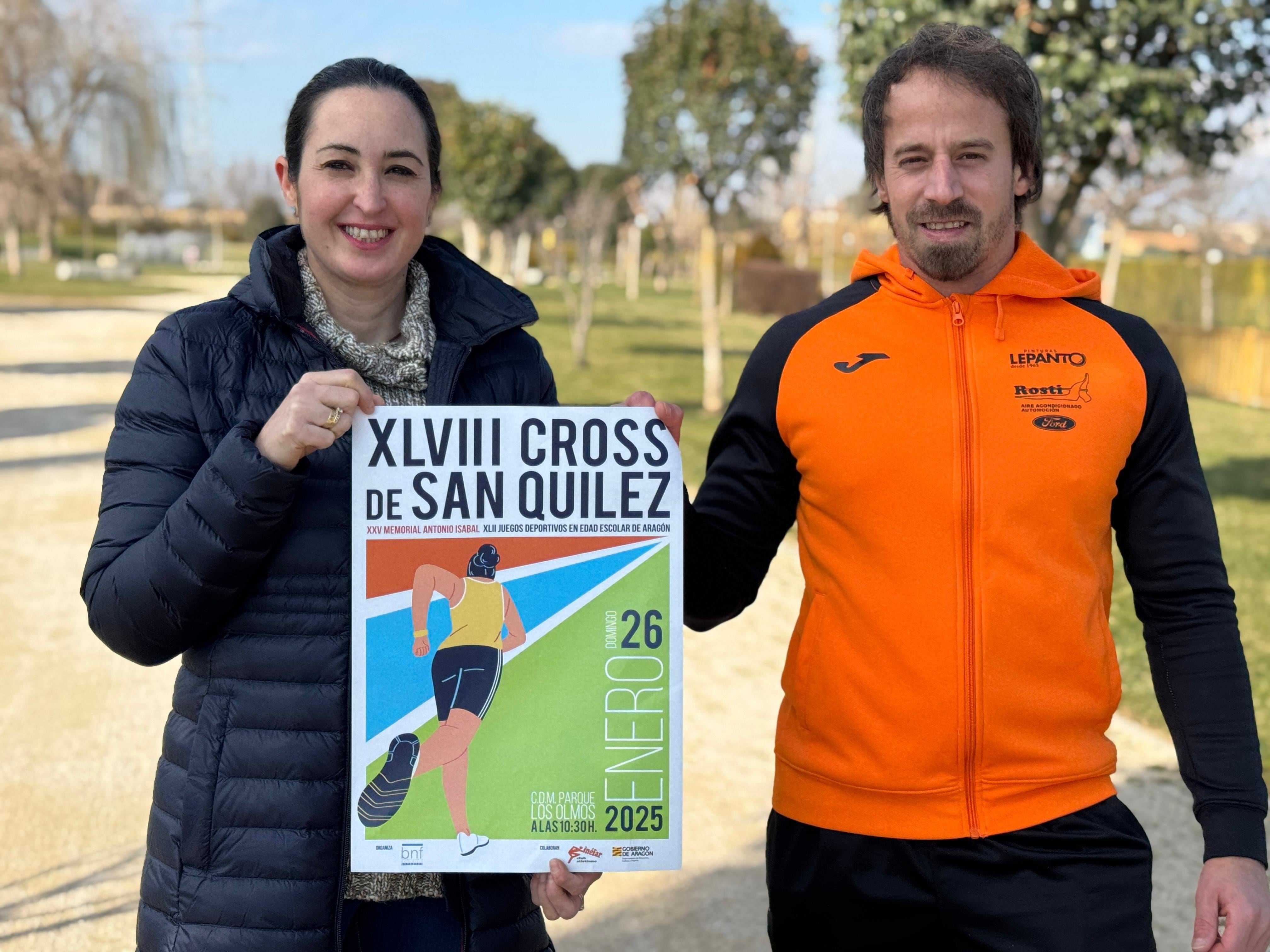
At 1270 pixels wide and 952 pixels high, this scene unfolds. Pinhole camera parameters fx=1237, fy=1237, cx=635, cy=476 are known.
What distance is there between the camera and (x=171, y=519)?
6.27ft

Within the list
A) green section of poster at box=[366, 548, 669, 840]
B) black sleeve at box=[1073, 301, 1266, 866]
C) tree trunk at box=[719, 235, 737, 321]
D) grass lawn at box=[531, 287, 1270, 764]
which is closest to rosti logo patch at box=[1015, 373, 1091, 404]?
black sleeve at box=[1073, 301, 1266, 866]

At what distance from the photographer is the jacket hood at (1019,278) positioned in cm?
236

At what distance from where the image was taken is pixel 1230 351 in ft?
71.5

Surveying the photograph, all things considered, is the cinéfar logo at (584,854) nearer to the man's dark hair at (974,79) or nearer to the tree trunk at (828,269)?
the man's dark hair at (974,79)

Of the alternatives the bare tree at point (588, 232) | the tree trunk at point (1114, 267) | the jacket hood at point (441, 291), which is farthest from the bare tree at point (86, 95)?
the jacket hood at point (441, 291)

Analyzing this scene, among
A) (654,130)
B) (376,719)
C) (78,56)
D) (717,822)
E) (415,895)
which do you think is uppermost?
(78,56)

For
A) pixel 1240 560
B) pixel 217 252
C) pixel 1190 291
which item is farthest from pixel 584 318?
pixel 217 252

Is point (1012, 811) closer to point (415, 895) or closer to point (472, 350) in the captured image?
point (415, 895)

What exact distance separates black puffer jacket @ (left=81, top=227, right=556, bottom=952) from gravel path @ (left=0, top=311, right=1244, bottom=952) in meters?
2.15

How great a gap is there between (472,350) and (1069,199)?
8491mm

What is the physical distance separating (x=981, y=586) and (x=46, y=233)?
55446 millimetres

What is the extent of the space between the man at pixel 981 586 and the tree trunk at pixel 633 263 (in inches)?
1598

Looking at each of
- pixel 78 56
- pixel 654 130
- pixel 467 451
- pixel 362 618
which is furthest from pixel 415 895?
pixel 78 56

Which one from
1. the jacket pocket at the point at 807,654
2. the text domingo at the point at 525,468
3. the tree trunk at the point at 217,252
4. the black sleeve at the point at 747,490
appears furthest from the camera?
the tree trunk at the point at 217,252
